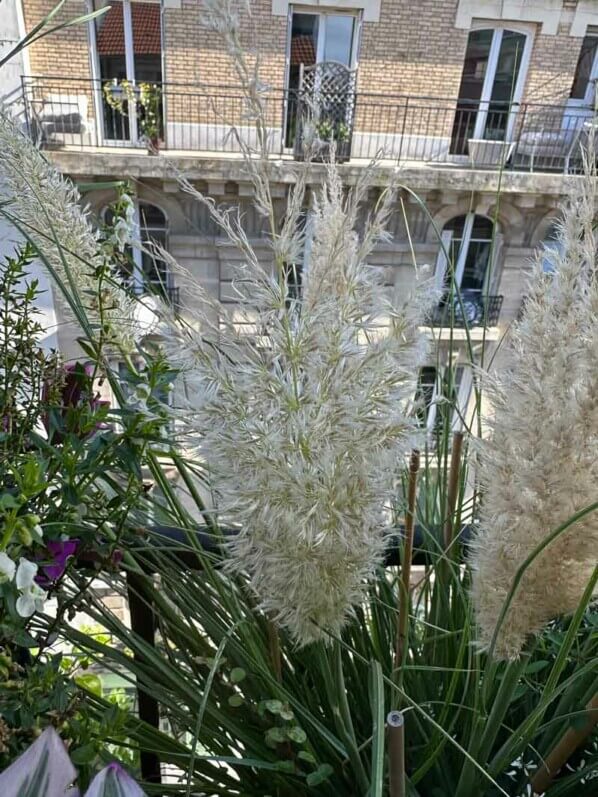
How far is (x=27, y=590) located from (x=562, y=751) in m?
0.33

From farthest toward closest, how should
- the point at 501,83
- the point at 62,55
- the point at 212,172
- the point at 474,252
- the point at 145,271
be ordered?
the point at 474,252, the point at 501,83, the point at 62,55, the point at 212,172, the point at 145,271

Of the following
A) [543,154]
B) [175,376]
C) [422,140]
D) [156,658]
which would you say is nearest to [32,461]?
[175,376]

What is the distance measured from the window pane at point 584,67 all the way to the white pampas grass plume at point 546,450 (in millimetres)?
4614

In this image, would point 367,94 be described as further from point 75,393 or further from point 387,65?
point 75,393

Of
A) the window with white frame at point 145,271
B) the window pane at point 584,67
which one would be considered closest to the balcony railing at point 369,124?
the window pane at point 584,67

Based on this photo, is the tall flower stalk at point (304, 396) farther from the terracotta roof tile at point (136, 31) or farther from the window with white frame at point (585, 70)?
the window with white frame at point (585, 70)

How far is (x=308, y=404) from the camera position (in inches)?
10.0

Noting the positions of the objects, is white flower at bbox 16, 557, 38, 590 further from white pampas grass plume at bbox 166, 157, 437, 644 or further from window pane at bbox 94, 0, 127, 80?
window pane at bbox 94, 0, 127, 80

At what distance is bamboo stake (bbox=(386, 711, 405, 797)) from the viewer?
246 millimetres

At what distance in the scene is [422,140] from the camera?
4070 millimetres

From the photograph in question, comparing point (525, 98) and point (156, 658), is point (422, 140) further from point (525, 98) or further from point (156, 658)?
point (156, 658)

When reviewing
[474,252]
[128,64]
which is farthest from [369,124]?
[128,64]

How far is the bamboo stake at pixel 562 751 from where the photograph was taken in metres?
0.36

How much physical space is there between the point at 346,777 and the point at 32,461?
0.31 m
